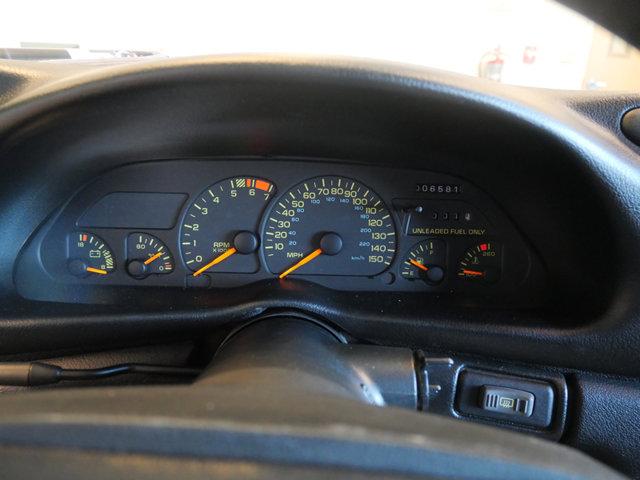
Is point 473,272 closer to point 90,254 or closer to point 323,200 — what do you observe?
point 323,200

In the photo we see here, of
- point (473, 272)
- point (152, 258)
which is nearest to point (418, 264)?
point (473, 272)

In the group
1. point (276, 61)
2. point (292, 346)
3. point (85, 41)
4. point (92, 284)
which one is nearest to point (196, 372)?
point (292, 346)

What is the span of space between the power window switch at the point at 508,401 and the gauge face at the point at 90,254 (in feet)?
3.53

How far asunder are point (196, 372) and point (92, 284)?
484mm

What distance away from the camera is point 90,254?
6.20 feet

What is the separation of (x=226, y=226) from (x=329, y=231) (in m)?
0.29

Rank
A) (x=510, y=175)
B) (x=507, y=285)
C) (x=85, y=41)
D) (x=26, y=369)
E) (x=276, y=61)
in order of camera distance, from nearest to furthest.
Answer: (x=276, y=61), (x=26, y=369), (x=510, y=175), (x=507, y=285), (x=85, y=41)

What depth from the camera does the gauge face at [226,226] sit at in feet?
6.07

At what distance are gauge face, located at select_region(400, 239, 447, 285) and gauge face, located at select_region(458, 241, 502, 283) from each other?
0.19ft

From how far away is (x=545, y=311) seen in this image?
68.2 inches

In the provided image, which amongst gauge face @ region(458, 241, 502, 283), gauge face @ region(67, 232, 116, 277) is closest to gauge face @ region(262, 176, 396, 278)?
gauge face @ region(458, 241, 502, 283)

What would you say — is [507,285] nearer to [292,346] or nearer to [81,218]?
[292,346]

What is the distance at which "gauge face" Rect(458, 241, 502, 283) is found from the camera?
184cm

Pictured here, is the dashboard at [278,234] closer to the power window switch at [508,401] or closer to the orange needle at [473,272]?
the orange needle at [473,272]
